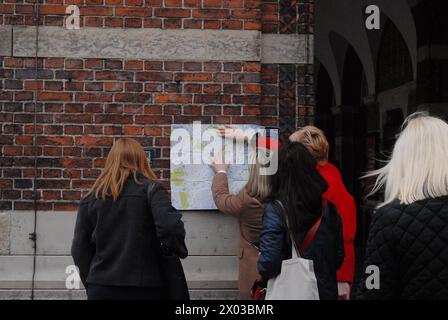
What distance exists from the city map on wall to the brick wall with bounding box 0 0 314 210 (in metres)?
0.07

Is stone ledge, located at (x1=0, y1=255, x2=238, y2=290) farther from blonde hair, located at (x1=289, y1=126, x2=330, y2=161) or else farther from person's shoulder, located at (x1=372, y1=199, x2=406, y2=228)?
person's shoulder, located at (x1=372, y1=199, x2=406, y2=228)

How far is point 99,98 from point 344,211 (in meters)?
2.34

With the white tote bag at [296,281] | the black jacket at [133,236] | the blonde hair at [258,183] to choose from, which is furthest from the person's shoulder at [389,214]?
the black jacket at [133,236]

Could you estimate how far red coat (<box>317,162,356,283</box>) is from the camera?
477 cm

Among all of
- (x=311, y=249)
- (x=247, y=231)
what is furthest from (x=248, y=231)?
(x=311, y=249)

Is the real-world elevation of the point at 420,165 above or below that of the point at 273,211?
above

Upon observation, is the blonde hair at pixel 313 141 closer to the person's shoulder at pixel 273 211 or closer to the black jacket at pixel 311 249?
the black jacket at pixel 311 249

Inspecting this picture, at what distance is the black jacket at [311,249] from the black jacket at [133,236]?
0.63 metres

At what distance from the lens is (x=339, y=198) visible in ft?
15.9

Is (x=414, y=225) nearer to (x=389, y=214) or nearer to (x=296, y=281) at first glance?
(x=389, y=214)

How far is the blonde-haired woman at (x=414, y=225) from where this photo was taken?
3010 millimetres

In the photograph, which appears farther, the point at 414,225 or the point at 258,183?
the point at 258,183

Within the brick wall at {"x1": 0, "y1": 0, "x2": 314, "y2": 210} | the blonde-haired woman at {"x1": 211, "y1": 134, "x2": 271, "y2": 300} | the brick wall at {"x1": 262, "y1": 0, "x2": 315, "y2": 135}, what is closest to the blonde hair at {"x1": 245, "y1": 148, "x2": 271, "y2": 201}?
the blonde-haired woman at {"x1": 211, "y1": 134, "x2": 271, "y2": 300}

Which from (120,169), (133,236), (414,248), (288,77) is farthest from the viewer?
(288,77)
